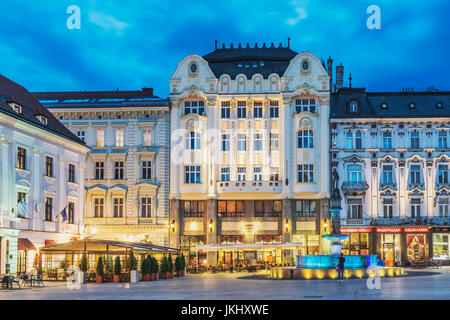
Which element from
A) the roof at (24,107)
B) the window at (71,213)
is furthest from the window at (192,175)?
the window at (71,213)

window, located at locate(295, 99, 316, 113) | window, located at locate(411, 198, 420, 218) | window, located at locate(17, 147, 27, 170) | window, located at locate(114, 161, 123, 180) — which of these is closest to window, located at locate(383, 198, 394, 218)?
window, located at locate(411, 198, 420, 218)

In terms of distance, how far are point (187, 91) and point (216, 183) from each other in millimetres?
9816

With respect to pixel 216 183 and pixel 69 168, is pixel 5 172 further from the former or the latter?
pixel 216 183

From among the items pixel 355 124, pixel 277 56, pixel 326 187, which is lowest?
pixel 326 187

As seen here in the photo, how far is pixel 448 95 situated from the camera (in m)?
73.7

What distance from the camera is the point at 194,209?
72.5m

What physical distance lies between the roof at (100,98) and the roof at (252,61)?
7183mm

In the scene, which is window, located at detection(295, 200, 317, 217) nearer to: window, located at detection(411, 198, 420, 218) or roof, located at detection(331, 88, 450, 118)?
roof, located at detection(331, 88, 450, 118)

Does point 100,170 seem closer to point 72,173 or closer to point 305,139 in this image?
point 72,173

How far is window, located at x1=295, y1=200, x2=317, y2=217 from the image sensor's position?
71562 millimetres

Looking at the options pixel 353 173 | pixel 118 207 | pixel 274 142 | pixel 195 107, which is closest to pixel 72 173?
pixel 118 207

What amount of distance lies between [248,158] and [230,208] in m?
5.42

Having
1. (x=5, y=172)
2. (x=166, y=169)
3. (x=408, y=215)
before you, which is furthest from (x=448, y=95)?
(x=5, y=172)

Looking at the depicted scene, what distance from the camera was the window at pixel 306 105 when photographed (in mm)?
72250
